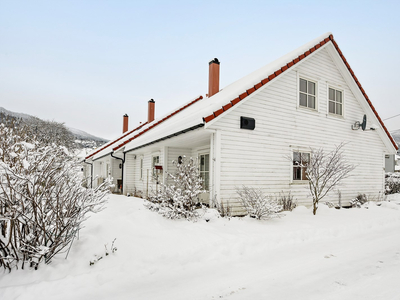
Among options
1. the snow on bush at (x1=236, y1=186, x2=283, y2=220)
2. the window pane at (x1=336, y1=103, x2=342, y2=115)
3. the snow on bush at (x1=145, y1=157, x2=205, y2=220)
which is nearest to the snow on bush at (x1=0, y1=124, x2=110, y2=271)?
the snow on bush at (x1=145, y1=157, x2=205, y2=220)

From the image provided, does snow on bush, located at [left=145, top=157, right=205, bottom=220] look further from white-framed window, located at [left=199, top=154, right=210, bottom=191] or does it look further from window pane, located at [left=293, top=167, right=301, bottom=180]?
window pane, located at [left=293, top=167, right=301, bottom=180]

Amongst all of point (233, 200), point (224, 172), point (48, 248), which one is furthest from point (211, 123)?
point (48, 248)

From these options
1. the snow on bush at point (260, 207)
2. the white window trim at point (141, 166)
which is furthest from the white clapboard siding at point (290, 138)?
the white window trim at point (141, 166)

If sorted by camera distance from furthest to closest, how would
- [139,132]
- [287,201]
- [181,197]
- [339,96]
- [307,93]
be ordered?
[139,132] → [339,96] → [307,93] → [287,201] → [181,197]

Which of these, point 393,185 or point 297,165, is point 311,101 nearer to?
point 297,165

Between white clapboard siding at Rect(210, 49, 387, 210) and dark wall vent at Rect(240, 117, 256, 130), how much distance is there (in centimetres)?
15

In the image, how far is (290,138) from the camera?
896 centimetres

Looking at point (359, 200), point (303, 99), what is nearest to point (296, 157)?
point (303, 99)

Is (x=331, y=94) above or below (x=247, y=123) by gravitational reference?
above

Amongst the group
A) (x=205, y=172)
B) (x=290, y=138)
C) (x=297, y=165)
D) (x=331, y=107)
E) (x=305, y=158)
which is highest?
(x=331, y=107)

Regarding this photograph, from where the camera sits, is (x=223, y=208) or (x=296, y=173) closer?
(x=223, y=208)

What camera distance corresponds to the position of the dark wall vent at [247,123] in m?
7.73

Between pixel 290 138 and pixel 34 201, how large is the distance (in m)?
8.04

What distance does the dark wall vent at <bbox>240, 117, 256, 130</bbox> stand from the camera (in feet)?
25.4
